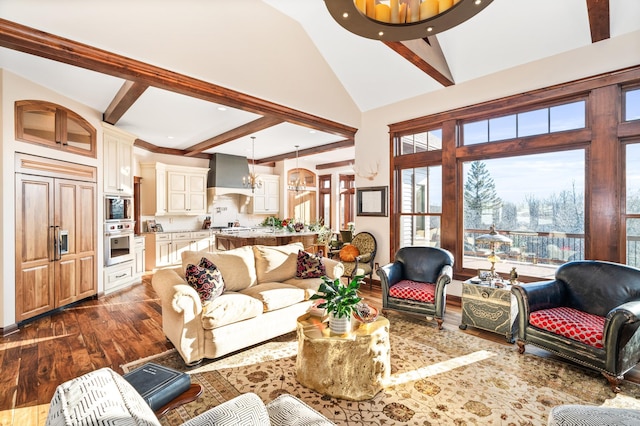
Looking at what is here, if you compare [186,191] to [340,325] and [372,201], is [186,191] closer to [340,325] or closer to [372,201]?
[372,201]

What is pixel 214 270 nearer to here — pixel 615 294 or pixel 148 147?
pixel 615 294

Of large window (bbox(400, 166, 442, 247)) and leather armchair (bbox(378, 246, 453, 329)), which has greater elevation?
large window (bbox(400, 166, 442, 247))

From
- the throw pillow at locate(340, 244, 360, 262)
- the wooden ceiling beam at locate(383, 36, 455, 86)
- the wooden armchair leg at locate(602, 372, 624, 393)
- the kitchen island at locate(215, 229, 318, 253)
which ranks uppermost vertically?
the wooden ceiling beam at locate(383, 36, 455, 86)

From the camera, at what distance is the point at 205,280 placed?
118 inches

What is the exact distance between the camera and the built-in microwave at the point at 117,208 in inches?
204

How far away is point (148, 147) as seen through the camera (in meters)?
7.26

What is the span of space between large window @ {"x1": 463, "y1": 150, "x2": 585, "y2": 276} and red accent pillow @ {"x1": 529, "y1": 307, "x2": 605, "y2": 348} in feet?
3.45

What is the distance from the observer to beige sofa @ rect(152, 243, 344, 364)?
2.73 m

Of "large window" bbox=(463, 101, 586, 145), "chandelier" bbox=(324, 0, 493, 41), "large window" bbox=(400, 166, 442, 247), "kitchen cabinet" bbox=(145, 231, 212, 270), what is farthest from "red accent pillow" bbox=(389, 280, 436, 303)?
"kitchen cabinet" bbox=(145, 231, 212, 270)

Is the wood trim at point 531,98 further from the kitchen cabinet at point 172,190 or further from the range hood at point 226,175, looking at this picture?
the kitchen cabinet at point 172,190

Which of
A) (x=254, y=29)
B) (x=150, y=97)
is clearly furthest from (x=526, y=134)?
(x=150, y=97)

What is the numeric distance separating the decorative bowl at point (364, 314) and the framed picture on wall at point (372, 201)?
2.88 meters

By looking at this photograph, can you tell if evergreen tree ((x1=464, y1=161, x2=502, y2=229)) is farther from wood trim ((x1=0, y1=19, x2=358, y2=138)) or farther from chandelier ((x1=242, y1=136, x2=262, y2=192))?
chandelier ((x1=242, y1=136, x2=262, y2=192))

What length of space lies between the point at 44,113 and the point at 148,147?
3.29 metres
